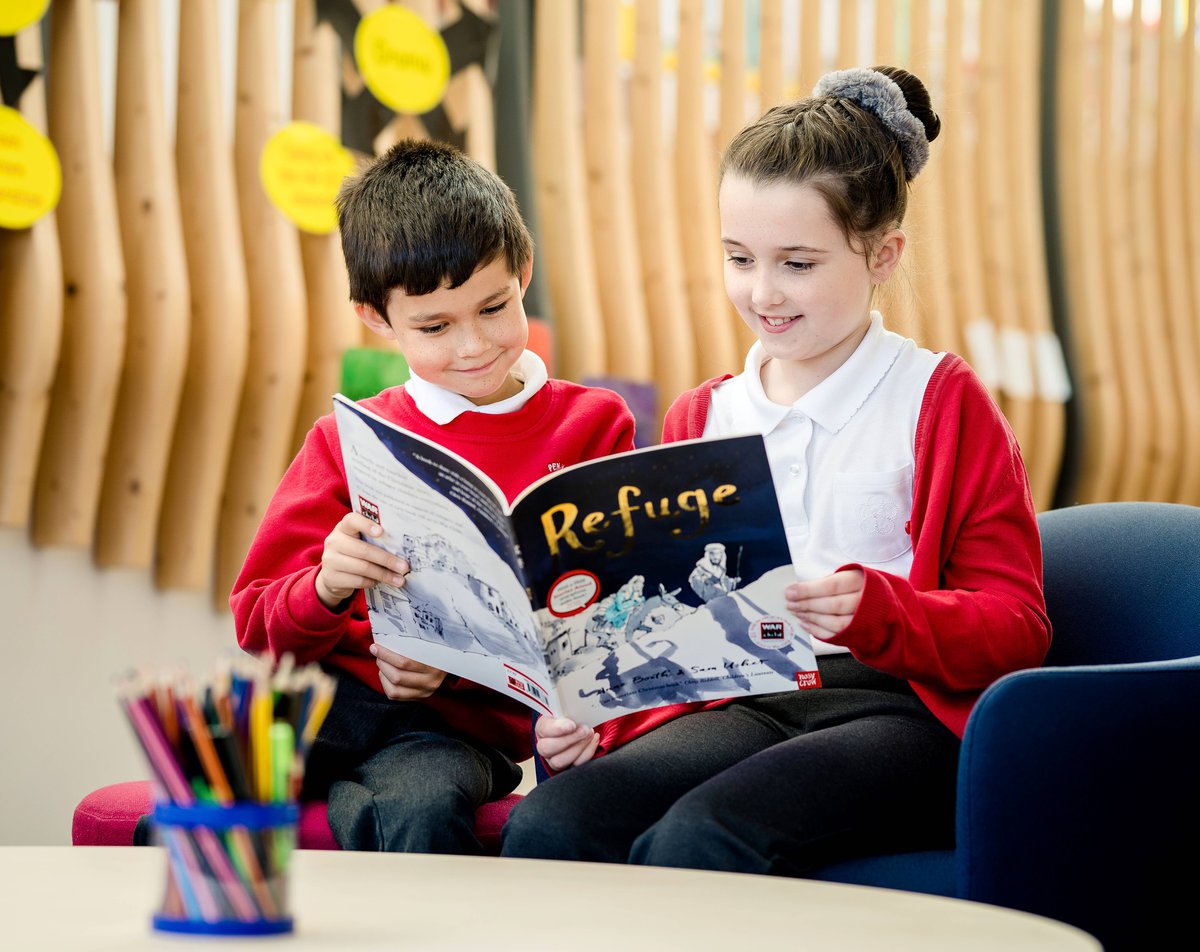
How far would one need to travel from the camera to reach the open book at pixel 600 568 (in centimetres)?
137

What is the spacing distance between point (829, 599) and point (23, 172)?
1.87 metres

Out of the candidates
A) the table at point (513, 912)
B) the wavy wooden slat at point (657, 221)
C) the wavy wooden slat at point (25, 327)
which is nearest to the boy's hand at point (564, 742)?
the table at point (513, 912)

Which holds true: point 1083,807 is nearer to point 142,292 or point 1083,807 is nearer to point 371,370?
point 371,370

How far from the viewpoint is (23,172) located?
8.50ft

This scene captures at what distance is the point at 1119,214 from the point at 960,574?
3180mm

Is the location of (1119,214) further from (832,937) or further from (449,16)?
(832,937)

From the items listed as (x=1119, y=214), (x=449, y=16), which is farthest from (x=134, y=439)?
(x=1119, y=214)

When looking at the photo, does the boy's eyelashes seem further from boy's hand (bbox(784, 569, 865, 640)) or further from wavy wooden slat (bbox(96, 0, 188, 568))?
wavy wooden slat (bbox(96, 0, 188, 568))

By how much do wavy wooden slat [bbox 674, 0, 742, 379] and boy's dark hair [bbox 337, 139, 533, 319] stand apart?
6.33 ft

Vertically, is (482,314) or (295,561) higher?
(482,314)

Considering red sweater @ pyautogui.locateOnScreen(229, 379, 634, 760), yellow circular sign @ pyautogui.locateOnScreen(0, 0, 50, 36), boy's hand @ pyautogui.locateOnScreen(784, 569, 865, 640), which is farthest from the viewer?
yellow circular sign @ pyautogui.locateOnScreen(0, 0, 50, 36)

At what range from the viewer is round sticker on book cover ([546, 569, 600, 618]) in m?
1.41

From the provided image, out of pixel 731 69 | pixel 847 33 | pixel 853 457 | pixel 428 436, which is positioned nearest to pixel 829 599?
pixel 853 457

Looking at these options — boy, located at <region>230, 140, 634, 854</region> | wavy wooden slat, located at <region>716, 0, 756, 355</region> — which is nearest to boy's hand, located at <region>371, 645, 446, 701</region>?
boy, located at <region>230, 140, 634, 854</region>
